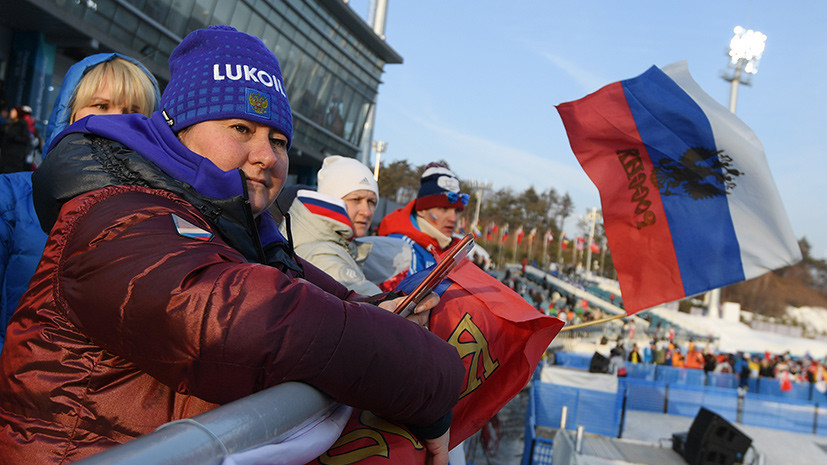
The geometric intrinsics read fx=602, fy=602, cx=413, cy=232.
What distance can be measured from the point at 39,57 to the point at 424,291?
19.2m

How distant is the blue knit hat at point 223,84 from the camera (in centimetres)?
152

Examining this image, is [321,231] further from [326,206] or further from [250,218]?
[250,218]

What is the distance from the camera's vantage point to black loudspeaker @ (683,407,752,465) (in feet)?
40.8

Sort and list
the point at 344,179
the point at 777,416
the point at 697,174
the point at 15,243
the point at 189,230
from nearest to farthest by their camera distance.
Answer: the point at 189,230, the point at 15,243, the point at 344,179, the point at 697,174, the point at 777,416

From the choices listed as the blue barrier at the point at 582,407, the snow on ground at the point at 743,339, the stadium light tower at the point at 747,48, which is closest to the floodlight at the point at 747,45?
the stadium light tower at the point at 747,48

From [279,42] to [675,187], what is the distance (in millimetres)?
26633

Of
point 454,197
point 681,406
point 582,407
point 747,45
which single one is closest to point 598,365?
point 681,406

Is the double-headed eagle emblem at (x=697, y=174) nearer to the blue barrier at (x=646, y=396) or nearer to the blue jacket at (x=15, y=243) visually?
the blue jacket at (x=15, y=243)

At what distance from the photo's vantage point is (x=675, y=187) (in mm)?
4348

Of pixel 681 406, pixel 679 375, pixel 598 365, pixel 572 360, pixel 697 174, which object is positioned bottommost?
pixel 681 406

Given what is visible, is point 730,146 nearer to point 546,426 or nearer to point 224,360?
point 224,360

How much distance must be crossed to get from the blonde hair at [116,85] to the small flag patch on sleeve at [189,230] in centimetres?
173

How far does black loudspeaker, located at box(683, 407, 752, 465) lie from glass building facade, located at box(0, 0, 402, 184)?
18124 mm

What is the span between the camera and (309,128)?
31547mm
